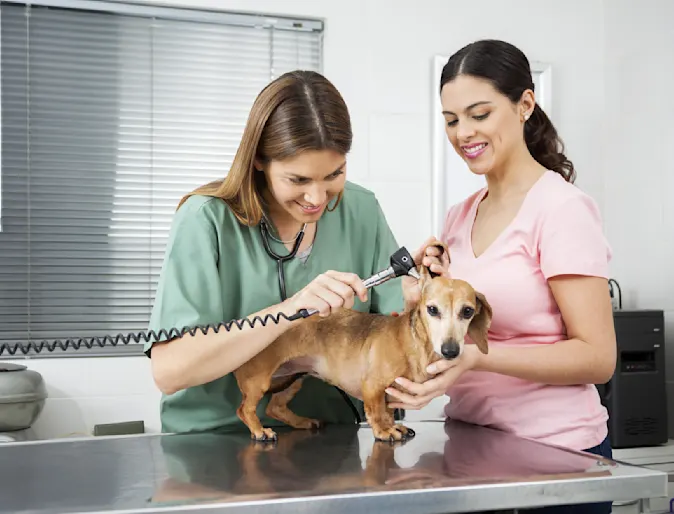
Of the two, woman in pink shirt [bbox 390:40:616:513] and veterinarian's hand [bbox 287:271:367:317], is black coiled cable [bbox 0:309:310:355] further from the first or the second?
woman in pink shirt [bbox 390:40:616:513]

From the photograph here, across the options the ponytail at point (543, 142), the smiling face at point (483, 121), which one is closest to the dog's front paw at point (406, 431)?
the smiling face at point (483, 121)

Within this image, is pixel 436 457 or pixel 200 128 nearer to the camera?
pixel 436 457

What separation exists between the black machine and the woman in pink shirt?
137 cm

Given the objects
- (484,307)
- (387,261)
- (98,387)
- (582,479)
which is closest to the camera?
(582,479)

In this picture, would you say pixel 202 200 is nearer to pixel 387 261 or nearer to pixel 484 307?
pixel 387 261

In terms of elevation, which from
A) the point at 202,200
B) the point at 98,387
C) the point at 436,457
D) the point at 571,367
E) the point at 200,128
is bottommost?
the point at 98,387

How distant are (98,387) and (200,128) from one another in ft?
3.55

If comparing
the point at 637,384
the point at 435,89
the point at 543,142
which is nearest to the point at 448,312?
the point at 543,142

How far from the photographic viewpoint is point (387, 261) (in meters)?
1.53

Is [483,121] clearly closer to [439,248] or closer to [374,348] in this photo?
[439,248]

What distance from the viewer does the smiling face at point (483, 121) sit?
1505mm

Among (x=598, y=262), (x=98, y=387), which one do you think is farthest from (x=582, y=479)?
(x=98, y=387)

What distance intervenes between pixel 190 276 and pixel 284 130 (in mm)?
292

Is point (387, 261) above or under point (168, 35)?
under
